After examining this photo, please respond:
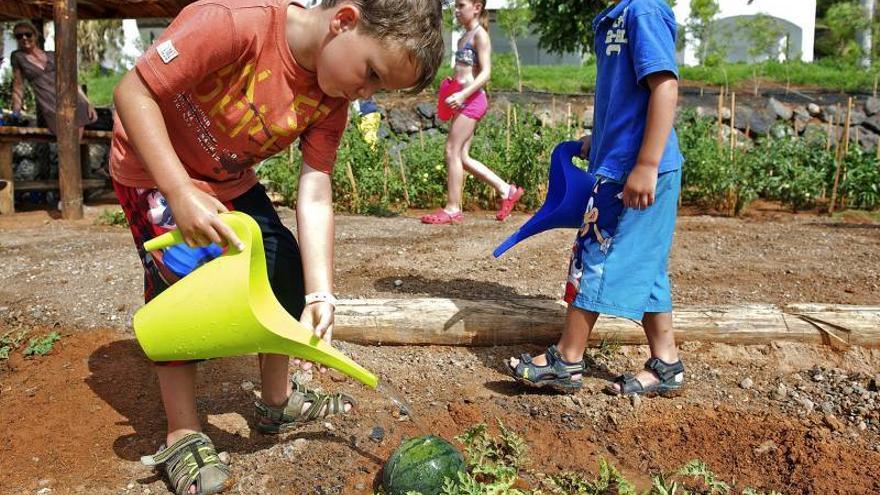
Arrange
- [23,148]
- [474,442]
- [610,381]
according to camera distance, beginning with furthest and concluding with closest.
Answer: [23,148]
[610,381]
[474,442]

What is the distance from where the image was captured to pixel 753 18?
25.3 metres

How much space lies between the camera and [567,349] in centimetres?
282

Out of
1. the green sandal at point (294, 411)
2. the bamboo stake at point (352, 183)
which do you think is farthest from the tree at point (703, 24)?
the green sandal at point (294, 411)

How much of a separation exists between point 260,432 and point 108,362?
895mm

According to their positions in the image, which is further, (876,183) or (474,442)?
(876,183)

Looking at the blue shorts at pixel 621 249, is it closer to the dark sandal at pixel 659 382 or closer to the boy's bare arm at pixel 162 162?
the dark sandal at pixel 659 382

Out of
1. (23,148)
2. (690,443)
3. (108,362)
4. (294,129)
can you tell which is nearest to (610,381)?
(690,443)

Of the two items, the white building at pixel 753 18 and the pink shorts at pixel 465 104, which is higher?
the white building at pixel 753 18

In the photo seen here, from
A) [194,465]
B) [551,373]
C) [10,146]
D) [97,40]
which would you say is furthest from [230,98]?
[97,40]

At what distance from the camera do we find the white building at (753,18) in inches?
969

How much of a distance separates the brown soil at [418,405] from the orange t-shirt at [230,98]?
854 millimetres

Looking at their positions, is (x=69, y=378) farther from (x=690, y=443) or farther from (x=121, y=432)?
(x=690, y=443)

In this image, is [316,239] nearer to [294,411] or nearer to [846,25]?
[294,411]

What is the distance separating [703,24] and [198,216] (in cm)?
2243
